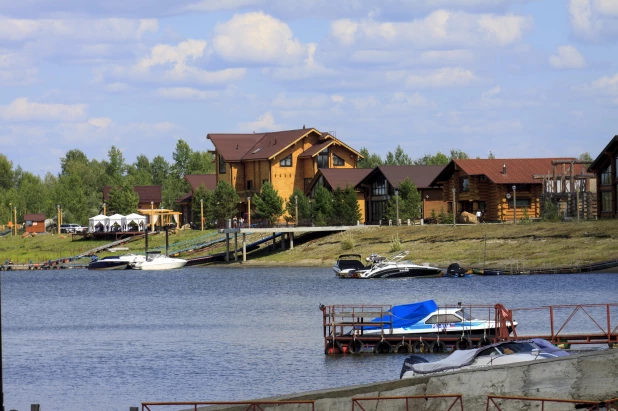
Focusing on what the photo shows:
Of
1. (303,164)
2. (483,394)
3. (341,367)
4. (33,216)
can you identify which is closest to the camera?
(483,394)

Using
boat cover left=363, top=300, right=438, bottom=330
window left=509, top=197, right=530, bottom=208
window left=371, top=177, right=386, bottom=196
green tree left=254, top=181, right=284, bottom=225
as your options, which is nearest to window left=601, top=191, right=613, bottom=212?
window left=509, top=197, right=530, bottom=208

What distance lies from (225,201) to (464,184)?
32.7 metres

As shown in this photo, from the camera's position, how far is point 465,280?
85188mm

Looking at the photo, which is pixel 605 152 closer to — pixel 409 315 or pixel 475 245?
pixel 475 245

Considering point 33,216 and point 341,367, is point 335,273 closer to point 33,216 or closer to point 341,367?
point 341,367

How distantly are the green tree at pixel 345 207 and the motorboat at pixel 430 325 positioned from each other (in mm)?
75888

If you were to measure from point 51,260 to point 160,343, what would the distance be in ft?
273

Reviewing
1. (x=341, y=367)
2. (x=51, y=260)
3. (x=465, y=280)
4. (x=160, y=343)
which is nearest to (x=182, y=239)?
(x=51, y=260)

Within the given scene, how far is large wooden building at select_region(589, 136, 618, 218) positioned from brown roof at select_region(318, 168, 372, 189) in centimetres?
3462

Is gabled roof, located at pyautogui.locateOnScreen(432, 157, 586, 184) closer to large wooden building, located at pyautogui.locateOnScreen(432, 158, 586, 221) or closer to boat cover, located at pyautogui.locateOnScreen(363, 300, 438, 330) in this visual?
large wooden building, located at pyautogui.locateOnScreen(432, 158, 586, 221)

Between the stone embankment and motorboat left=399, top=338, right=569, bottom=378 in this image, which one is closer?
the stone embankment

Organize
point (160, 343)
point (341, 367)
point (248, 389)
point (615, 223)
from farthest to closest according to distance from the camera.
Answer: point (615, 223), point (160, 343), point (341, 367), point (248, 389)

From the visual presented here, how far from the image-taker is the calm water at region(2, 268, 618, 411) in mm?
40531

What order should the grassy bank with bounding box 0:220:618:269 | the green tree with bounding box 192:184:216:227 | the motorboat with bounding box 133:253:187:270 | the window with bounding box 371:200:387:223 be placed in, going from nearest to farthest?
the grassy bank with bounding box 0:220:618:269
the motorboat with bounding box 133:253:187:270
the window with bounding box 371:200:387:223
the green tree with bounding box 192:184:216:227
